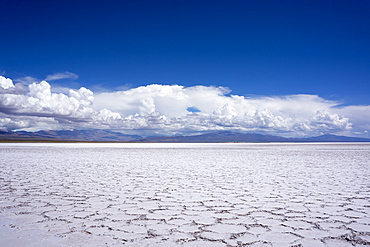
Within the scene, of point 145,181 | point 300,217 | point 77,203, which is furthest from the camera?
point 145,181

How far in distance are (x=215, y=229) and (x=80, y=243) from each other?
1374 mm

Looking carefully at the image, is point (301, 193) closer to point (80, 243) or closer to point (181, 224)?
point (181, 224)

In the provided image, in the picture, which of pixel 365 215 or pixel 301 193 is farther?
pixel 301 193

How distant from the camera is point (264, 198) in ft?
15.5

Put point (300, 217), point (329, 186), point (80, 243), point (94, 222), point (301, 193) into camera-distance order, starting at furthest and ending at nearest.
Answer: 1. point (329, 186)
2. point (301, 193)
3. point (300, 217)
4. point (94, 222)
5. point (80, 243)

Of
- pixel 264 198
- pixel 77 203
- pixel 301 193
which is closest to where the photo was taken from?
pixel 77 203

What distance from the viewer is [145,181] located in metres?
6.73

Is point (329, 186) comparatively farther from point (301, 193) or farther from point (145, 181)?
point (145, 181)

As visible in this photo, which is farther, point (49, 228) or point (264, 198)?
point (264, 198)

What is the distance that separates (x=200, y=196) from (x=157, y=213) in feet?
4.29

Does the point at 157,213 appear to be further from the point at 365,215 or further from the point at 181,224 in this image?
the point at 365,215

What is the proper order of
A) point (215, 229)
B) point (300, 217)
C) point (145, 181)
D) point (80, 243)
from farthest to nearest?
point (145, 181)
point (300, 217)
point (215, 229)
point (80, 243)

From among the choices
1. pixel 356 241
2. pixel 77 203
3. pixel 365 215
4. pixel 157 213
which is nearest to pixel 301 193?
pixel 365 215

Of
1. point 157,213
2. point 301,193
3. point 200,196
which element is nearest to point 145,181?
point 200,196
